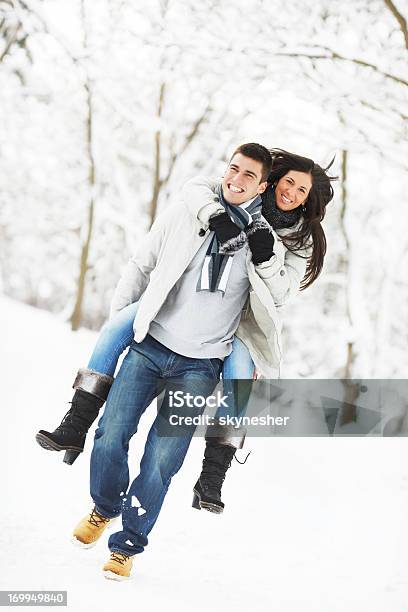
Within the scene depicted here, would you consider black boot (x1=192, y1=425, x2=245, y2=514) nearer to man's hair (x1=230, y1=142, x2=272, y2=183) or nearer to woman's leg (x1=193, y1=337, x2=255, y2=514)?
woman's leg (x1=193, y1=337, x2=255, y2=514)

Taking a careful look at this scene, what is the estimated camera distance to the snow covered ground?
2.41 meters

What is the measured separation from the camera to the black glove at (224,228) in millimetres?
2059

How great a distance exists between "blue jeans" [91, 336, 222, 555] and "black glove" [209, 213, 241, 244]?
0.40 meters

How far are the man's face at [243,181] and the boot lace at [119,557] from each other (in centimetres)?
117

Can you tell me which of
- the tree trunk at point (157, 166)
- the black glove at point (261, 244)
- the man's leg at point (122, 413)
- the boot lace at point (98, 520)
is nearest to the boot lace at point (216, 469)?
the man's leg at point (122, 413)

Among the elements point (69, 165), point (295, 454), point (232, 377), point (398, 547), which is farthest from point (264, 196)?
point (69, 165)

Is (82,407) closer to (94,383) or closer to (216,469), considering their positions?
(94,383)

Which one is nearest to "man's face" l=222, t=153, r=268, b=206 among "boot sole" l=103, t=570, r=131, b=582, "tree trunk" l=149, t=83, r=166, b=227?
"boot sole" l=103, t=570, r=131, b=582

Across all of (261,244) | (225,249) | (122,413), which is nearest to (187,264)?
(225,249)

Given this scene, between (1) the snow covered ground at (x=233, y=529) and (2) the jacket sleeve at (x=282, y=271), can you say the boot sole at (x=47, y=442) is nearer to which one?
(1) the snow covered ground at (x=233, y=529)

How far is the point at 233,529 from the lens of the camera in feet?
10.5

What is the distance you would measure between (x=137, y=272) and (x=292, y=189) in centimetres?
55

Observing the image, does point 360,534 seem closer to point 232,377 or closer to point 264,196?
point 232,377

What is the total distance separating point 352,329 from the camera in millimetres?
5676
